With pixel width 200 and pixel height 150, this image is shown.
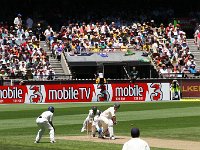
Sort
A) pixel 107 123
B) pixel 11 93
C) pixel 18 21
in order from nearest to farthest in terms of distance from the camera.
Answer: pixel 107 123
pixel 11 93
pixel 18 21

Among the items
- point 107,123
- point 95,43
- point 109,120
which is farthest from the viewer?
point 95,43

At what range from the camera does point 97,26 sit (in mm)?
59344

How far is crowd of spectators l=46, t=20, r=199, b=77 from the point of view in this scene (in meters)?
57.2

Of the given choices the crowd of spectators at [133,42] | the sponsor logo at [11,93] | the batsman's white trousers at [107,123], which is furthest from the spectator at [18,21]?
the batsman's white trousers at [107,123]

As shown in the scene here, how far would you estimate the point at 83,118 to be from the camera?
34906 millimetres

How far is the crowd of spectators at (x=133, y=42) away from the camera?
2251 inches

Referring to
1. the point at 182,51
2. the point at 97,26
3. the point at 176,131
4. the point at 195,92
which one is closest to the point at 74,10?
the point at 97,26

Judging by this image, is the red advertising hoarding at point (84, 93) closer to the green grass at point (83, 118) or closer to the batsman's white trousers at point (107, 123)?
the green grass at point (83, 118)

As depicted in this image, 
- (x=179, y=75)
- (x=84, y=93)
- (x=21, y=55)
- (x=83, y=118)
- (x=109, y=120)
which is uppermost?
Answer: (x=21, y=55)

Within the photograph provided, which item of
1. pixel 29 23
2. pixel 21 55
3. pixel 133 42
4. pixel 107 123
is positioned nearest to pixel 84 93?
pixel 21 55

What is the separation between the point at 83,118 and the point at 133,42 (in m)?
25.4

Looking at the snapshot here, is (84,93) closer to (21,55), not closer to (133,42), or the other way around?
(21,55)

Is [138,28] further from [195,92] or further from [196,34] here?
[195,92]

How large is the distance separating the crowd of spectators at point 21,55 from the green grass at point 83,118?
6516 mm
